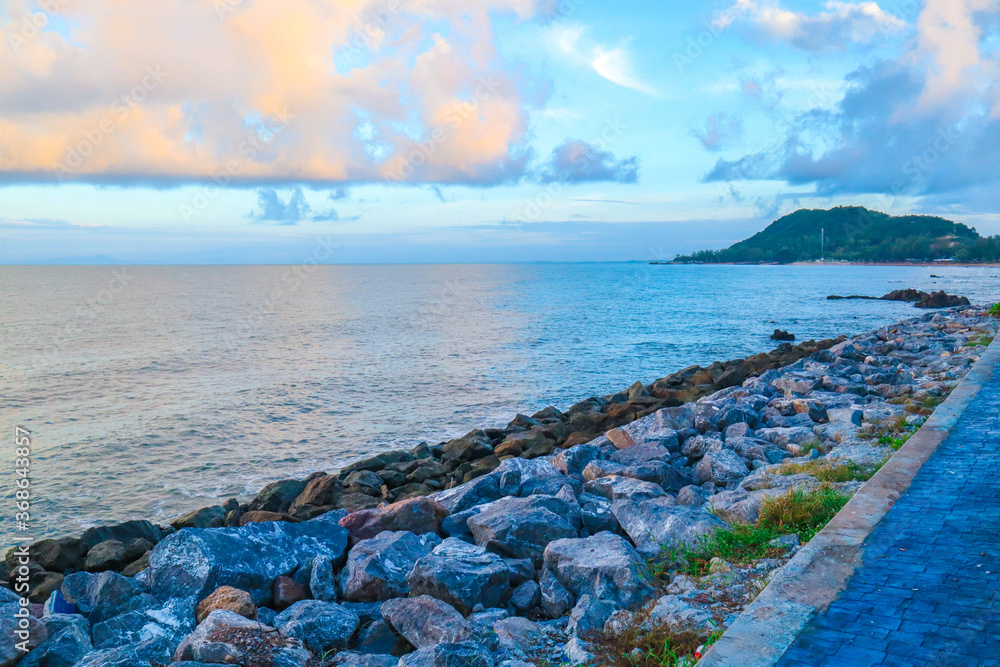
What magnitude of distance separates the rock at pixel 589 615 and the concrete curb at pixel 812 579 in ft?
3.35

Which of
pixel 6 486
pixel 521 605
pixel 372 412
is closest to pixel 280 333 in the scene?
pixel 372 412

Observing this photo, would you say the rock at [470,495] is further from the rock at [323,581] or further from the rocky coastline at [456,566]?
the rock at [323,581]

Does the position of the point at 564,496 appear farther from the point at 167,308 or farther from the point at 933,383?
the point at 167,308

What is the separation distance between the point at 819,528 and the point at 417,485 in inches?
250

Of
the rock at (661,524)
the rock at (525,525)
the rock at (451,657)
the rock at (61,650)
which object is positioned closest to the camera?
the rock at (451,657)

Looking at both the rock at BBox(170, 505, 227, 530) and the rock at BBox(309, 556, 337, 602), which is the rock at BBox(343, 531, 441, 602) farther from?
the rock at BBox(170, 505, 227, 530)

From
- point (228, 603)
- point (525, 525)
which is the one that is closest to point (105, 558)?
point (228, 603)

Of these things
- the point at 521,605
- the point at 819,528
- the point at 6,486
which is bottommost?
the point at 6,486

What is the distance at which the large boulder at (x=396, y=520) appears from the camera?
645cm

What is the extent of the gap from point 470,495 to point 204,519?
4044 mm

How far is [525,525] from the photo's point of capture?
5906 mm

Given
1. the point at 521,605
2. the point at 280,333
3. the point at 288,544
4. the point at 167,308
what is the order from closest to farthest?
the point at 521,605 < the point at 288,544 < the point at 280,333 < the point at 167,308

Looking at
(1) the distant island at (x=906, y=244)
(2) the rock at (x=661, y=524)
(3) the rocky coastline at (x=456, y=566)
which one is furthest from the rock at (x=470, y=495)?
(1) the distant island at (x=906, y=244)

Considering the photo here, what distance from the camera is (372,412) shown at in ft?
56.1
